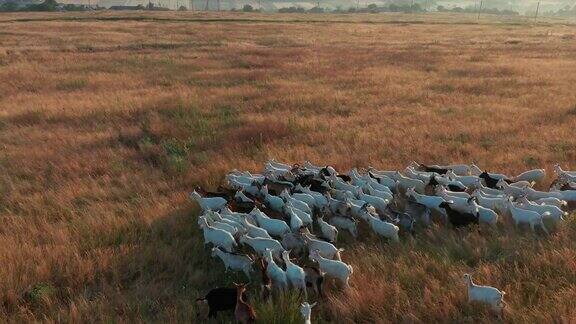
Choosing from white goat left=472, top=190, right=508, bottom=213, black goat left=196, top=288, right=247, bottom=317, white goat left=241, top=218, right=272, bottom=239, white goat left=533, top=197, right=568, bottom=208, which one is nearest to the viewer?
black goat left=196, top=288, right=247, bottom=317

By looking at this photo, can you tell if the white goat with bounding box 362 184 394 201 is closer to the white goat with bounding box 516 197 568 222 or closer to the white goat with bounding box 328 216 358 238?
the white goat with bounding box 328 216 358 238

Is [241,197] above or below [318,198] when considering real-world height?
below

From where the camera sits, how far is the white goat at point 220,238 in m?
7.73

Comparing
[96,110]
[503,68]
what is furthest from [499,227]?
[503,68]

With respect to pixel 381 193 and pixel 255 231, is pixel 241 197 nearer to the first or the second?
pixel 255 231

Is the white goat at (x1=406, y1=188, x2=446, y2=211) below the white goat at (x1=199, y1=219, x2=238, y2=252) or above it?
above

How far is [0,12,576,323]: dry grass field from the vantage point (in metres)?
6.45

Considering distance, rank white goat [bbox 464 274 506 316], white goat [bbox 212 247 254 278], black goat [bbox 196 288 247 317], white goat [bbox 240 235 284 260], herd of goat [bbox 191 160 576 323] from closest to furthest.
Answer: white goat [bbox 464 274 506 316]
black goat [bbox 196 288 247 317]
herd of goat [bbox 191 160 576 323]
white goat [bbox 212 247 254 278]
white goat [bbox 240 235 284 260]

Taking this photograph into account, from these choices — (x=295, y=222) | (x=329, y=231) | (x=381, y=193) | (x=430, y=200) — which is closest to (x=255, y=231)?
(x=295, y=222)

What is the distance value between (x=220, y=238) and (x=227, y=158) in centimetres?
546

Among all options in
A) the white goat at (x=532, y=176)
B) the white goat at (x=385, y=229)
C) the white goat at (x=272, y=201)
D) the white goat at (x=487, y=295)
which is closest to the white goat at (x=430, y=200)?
the white goat at (x=385, y=229)

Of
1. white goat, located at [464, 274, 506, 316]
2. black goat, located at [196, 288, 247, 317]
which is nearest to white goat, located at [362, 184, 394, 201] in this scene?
white goat, located at [464, 274, 506, 316]

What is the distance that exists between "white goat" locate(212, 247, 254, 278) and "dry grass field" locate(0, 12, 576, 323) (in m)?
0.19

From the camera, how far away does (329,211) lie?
29.5 feet
